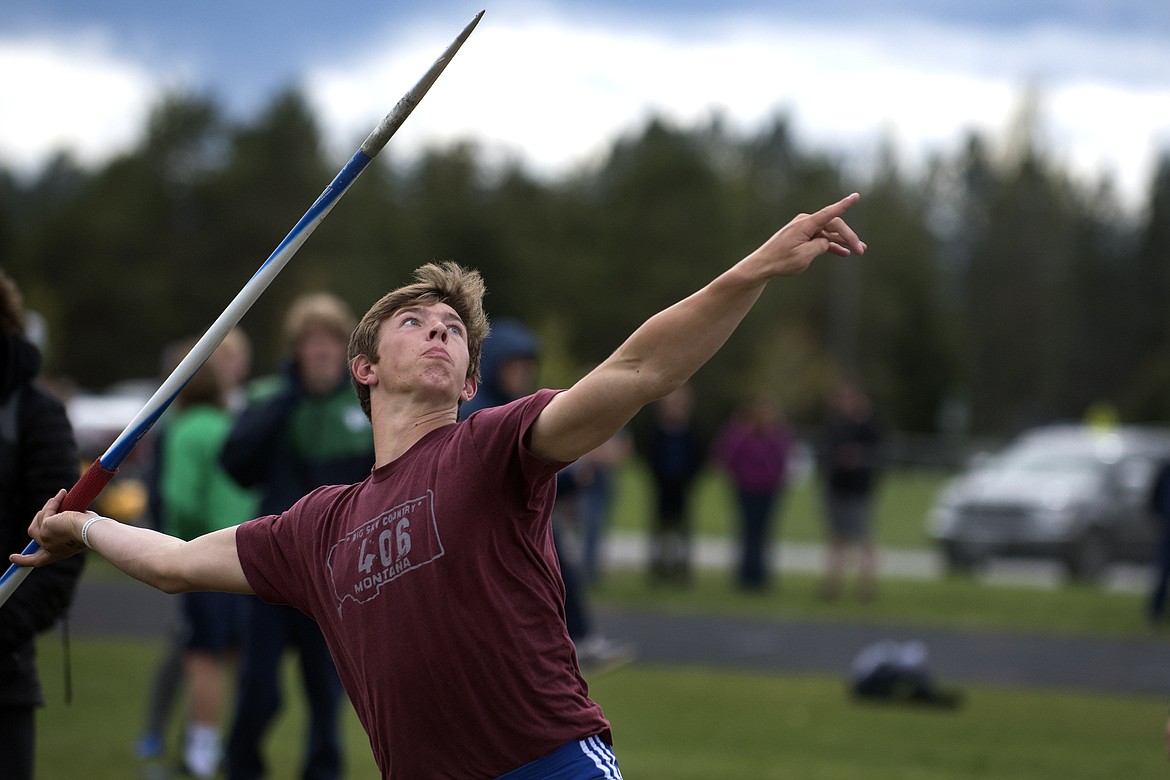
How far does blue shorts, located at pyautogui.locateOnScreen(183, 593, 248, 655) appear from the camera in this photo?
7645 mm

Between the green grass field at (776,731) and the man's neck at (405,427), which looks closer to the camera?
the man's neck at (405,427)

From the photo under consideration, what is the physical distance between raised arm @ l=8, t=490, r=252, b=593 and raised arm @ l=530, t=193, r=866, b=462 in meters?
1.17

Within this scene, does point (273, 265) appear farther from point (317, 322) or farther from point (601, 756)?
point (317, 322)

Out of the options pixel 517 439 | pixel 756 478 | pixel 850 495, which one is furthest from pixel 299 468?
pixel 756 478

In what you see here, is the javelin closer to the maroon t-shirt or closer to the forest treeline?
the maroon t-shirt

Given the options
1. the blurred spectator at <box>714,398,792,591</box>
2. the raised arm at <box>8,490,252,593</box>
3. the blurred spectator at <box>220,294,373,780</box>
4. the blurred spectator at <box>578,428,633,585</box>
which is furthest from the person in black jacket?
the blurred spectator at <box>714,398,792,591</box>

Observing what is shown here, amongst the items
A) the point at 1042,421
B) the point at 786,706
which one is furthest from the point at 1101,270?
the point at 786,706

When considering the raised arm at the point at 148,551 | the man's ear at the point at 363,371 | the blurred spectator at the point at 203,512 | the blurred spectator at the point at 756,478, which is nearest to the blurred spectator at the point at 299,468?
the blurred spectator at the point at 203,512

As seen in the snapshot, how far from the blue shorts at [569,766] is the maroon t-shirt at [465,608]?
18 millimetres

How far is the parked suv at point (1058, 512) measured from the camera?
66.2 ft

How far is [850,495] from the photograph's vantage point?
1730 centimetres

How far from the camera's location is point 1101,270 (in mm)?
98750

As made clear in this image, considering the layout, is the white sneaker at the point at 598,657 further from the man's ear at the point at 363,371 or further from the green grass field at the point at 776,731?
the man's ear at the point at 363,371

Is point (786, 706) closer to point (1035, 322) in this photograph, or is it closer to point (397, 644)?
point (397, 644)
